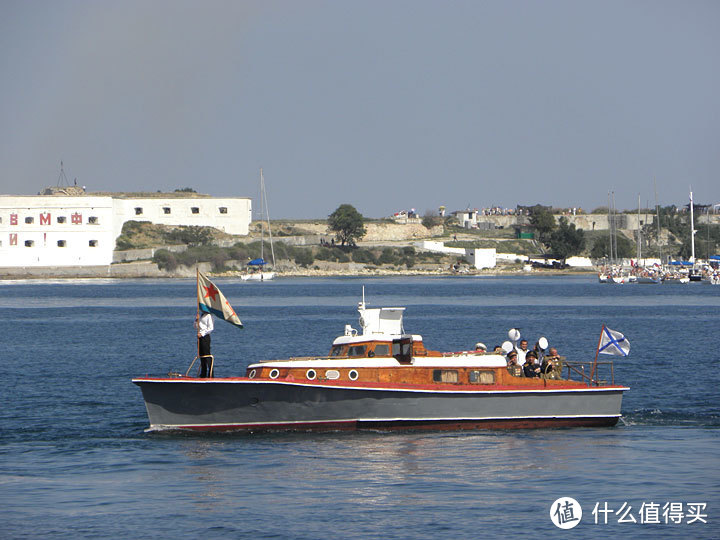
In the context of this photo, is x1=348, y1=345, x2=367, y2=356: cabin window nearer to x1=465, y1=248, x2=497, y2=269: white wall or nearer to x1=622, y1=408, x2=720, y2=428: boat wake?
x1=622, y1=408, x2=720, y2=428: boat wake

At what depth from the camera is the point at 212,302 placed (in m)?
26.6

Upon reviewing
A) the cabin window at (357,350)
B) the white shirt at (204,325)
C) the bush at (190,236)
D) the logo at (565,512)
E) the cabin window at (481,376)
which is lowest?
the logo at (565,512)

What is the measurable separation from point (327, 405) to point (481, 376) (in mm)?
4174

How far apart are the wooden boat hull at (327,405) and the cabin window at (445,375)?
52 centimetres

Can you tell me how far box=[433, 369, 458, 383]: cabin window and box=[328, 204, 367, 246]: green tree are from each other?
14484 centimetres

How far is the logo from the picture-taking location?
18766 millimetres

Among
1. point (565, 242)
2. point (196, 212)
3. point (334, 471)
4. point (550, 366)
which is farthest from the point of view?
point (565, 242)

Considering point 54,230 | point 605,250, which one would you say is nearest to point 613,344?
point 54,230

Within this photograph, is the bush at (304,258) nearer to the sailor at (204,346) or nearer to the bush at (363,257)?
the bush at (363,257)

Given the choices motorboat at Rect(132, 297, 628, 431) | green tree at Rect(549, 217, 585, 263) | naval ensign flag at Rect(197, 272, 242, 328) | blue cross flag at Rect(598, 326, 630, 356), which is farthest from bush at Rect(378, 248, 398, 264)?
naval ensign flag at Rect(197, 272, 242, 328)

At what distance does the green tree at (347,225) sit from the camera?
172 metres

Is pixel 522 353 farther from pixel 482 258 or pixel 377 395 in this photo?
pixel 482 258

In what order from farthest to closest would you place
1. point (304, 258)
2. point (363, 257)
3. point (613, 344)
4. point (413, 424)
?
point (363, 257) < point (304, 258) < point (613, 344) < point (413, 424)

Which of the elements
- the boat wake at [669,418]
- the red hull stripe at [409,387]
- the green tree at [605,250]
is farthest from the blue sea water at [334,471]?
the green tree at [605,250]
